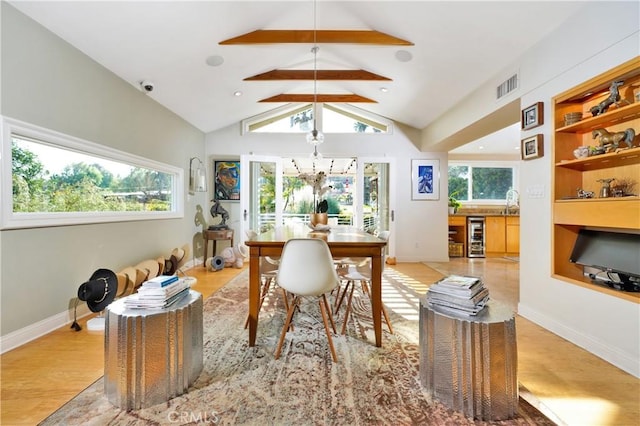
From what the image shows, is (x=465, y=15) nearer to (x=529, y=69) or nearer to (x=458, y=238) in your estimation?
(x=529, y=69)

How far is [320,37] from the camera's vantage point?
331 centimetres

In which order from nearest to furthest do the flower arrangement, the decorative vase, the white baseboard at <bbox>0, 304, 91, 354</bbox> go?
the white baseboard at <bbox>0, 304, 91, 354</bbox> < the flower arrangement < the decorative vase

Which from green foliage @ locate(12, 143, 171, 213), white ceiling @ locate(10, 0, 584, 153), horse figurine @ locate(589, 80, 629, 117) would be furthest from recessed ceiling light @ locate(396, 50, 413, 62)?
green foliage @ locate(12, 143, 171, 213)

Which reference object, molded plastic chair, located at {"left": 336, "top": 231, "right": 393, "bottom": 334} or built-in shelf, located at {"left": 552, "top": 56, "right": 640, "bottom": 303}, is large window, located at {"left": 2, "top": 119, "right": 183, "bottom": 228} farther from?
built-in shelf, located at {"left": 552, "top": 56, "right": 640, "bottom": 303}

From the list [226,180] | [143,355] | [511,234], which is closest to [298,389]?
[143,355]

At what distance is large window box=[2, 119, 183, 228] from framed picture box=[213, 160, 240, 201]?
5.65 ft

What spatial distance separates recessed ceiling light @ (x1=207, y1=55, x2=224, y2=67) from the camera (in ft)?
11.2

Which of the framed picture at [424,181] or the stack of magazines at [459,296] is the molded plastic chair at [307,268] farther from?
the framed picture at [424,181]

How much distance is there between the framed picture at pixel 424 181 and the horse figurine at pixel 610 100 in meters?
3.56

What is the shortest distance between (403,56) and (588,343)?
3251 mm

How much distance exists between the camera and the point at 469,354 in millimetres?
1375

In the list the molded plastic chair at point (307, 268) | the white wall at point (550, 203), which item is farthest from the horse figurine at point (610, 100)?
the molded plastic chair at point (307, 268)

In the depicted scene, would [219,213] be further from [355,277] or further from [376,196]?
[355,277]

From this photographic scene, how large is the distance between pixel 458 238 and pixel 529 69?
169 inches
